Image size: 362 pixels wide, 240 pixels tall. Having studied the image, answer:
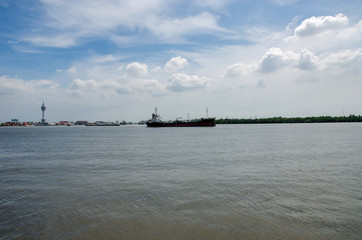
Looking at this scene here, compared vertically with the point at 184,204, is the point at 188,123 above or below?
above

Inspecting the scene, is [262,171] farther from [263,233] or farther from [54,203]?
[54,203]

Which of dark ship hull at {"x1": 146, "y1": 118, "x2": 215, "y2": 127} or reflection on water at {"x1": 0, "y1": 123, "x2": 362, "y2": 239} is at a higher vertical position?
dark ship hull at {"x1": 146, "y1": 118, "x2": 215, "y2": 127}

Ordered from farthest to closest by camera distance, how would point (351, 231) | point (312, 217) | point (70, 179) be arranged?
point (70, 179) < point (312, 217) < point (351, 231)

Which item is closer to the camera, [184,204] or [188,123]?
[184,204]

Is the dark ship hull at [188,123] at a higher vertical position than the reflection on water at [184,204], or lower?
higher

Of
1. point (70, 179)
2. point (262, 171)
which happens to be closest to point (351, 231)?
point (262, 171)

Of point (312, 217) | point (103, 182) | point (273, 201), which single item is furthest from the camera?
point (103, 182)

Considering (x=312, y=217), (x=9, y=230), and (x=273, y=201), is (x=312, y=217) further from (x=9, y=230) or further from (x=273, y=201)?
(x=9, y=230)

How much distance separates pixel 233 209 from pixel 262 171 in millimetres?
7846

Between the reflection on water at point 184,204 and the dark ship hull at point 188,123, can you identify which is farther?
the dark ship hull at point 188,123

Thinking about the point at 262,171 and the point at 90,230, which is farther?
the point at 262,171

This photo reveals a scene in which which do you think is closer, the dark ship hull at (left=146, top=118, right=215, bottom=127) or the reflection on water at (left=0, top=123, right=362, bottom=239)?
the reflection on water at (left=0, top=123, right=362, bottom=239)

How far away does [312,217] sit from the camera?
7.81 meters

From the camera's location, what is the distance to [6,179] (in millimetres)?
14375
